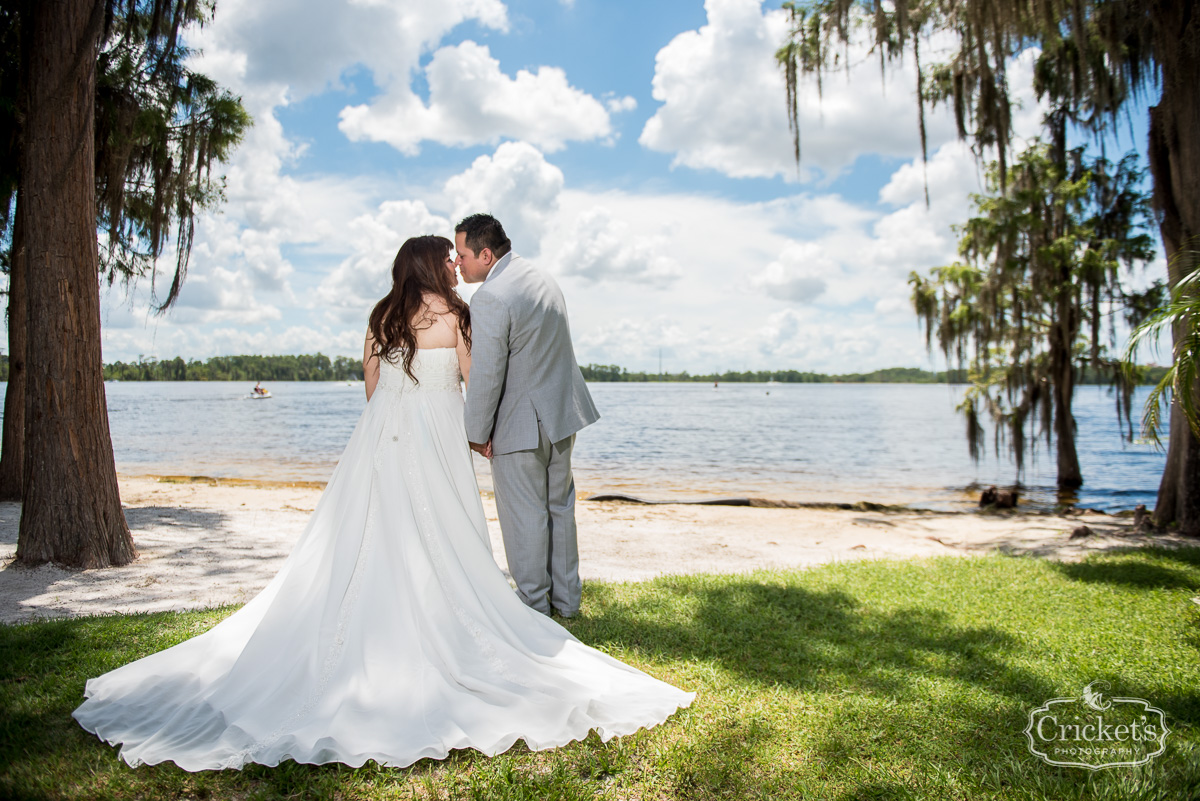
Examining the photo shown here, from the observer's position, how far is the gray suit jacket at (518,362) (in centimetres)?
399

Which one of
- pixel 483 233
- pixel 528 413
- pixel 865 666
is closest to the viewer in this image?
pixel 865 666

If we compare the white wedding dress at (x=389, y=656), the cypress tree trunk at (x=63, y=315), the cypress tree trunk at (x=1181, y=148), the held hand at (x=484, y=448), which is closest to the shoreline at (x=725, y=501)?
the cypress tree trunk at (x=1181, y=148)

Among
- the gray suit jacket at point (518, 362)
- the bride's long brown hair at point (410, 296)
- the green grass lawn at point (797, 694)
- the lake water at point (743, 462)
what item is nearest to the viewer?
the green grass lawn at point (797, 694)

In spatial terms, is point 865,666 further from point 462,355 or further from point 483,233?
point 483,233

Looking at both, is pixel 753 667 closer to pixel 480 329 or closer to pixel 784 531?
pixel 480 329

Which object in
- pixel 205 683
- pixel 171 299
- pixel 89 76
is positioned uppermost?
pixel 89 76

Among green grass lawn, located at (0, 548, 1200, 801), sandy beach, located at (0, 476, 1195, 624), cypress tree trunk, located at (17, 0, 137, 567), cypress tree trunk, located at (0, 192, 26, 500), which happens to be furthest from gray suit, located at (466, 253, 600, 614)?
cypress tree trunk, located at (0, 192, 26, 500)

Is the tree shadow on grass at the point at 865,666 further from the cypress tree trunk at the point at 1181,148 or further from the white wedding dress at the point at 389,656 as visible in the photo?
the cypress tree trunk at the point at 1181,148

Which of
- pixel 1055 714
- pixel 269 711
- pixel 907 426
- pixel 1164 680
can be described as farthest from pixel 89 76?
pixel 907 426

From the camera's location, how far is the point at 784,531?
9992 millimetres

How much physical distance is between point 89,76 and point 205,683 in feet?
18.0

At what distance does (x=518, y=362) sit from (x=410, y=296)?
2.32 ft

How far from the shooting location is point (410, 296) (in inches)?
153

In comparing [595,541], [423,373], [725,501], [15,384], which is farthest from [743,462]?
[423,373]
